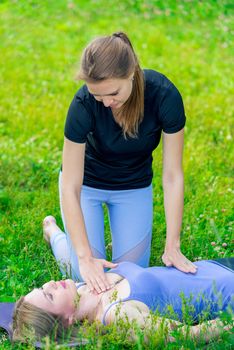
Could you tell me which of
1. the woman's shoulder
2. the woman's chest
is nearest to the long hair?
the woman's shoulder

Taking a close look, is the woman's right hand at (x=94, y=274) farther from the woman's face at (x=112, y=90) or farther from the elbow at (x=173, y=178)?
the woman's face at (x=112, y=90)

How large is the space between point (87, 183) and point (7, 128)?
6.89 feet

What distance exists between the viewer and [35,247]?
4617 mm

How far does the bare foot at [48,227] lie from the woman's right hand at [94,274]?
0.74 meters

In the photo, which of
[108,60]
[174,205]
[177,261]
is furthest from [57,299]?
[108,60]

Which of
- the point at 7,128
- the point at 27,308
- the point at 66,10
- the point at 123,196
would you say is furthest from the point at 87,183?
the point at 66,10

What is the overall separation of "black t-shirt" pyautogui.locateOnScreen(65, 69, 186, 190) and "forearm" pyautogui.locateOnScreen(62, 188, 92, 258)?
307mm

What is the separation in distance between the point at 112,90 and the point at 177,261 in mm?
1011

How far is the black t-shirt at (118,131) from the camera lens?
13.0 ft

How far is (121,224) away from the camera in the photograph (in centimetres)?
446

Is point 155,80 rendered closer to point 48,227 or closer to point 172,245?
point 172,245

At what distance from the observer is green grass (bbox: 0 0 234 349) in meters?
4.60

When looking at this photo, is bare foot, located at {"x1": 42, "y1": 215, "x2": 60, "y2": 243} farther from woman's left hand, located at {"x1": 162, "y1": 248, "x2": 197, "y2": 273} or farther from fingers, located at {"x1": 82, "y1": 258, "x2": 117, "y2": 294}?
woman's left hand, located at {"x1": 162, "y1": 248, "x2": 197, "y2": 273}

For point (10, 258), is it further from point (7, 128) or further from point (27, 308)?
point (7, 128)
